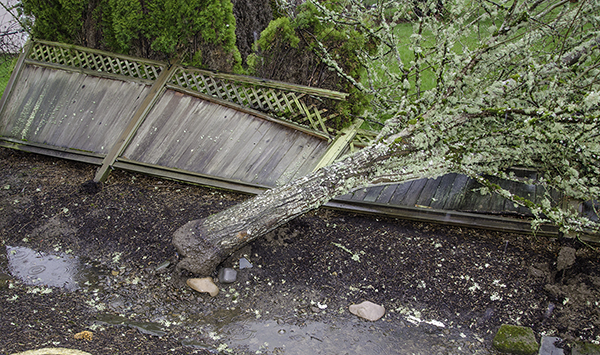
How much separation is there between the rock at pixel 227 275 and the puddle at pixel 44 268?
4.08ft

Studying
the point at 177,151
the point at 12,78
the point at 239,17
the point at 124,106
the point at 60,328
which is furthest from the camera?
the point at 239,17

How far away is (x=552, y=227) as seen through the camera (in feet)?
13.3

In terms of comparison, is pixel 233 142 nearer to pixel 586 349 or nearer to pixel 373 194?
pixel 373 194

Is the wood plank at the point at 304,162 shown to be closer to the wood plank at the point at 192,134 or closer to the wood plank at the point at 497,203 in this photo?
the wood plank at the point at 192,134

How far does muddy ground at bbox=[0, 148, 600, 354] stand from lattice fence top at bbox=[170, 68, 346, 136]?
114 centimetres

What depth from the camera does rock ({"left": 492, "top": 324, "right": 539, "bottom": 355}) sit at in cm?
319

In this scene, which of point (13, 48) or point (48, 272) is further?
point (13, 48)

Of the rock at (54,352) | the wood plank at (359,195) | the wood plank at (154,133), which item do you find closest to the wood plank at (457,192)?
the wood plank at (359,195)

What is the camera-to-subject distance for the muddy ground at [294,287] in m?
3.26

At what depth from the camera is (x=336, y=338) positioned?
11.0ft

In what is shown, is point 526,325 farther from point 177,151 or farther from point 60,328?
point 177,151

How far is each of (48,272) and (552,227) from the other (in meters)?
4.77

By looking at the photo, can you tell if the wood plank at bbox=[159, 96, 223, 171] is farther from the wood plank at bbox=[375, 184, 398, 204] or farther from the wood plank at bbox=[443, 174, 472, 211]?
the wood plank at bbox=[443, 174, 472, 211]

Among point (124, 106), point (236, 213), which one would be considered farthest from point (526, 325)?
point (124, 106)
